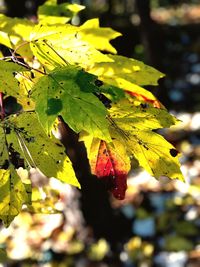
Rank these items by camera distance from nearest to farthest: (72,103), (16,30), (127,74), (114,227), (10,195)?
(72,103) → (10,195) → (127,74) → (16,30) → (114,227)

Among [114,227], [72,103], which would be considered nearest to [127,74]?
[72,103]

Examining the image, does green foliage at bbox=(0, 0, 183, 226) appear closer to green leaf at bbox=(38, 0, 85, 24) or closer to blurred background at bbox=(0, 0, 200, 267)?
green leaf at bbox=(38, 0, 85, 24)

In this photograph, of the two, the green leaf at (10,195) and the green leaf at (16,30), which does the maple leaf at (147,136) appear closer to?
the green leaf at (10,195)

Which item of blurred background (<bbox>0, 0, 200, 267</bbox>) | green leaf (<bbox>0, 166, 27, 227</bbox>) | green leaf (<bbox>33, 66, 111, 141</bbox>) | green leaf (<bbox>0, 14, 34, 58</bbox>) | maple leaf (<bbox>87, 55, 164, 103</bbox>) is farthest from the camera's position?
blurred background (<bbox>0, 0, 200, 267</bbox>)

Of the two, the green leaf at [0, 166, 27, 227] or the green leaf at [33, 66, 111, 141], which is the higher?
the green leaf at [33, 66, 111, 141]

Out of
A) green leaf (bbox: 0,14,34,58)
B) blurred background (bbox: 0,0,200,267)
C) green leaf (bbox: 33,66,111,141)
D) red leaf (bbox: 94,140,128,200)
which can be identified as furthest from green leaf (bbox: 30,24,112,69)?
blurred background (bbox: 0,0,200,267)

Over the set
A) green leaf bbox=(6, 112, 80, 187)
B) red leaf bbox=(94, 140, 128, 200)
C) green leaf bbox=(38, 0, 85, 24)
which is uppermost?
green leaf bbox=(38, 0, 85, 24)

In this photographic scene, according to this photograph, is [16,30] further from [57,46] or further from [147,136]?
[147,136]

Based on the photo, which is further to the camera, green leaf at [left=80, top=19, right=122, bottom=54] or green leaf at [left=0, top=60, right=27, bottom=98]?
green leaf at [left=80, top=19, right=122, bottom=54]
